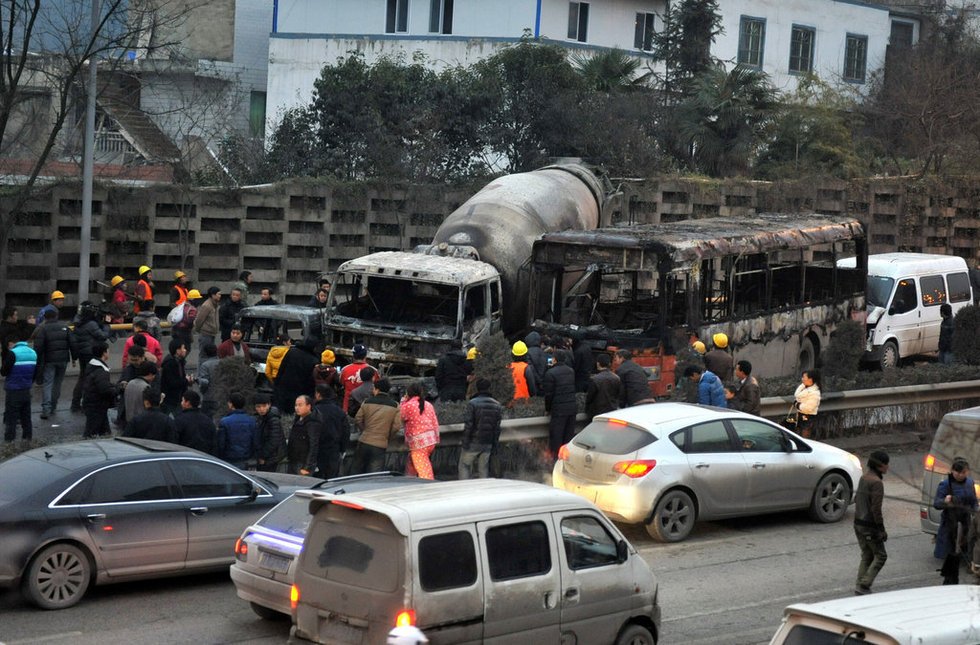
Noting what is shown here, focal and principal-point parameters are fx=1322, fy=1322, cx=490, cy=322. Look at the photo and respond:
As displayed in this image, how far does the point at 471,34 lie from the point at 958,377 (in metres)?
24.9

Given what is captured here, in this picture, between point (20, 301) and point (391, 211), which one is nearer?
point (20, 301)

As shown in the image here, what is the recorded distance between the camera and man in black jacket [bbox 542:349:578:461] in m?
15.8

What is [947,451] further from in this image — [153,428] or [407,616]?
[153,428]

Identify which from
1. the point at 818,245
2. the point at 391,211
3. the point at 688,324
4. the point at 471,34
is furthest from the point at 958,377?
the point at 471,34

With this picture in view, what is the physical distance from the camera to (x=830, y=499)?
15.2 meters

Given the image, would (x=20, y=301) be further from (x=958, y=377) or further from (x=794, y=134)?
(x=794, y=134)

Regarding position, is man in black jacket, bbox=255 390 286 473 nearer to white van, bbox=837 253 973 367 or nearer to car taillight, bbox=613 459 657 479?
car taillight, bbox=613 459 657 479

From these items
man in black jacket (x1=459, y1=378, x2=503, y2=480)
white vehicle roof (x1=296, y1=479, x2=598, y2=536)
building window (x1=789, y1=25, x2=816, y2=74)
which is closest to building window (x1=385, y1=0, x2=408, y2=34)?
building window (x1=789, y1=25, x2=816, y2=74)

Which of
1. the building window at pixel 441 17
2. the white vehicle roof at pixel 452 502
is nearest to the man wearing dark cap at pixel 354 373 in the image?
the white vehicle roof at pixel 452 502

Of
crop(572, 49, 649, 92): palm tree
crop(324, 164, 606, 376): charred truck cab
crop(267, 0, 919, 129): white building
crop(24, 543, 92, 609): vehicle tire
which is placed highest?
crop(267, 0, 919, 129): white building

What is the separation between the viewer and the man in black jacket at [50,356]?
18281 mm

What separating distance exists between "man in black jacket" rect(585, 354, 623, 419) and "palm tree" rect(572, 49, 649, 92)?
76.0 feet

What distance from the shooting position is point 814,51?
48.8m

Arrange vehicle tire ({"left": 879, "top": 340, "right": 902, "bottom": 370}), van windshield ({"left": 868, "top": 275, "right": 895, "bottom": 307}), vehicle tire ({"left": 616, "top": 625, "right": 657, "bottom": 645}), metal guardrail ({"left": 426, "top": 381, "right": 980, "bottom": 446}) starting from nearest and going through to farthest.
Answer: vehicle tire ({"left": 616, "top": 625, "right": 657, "bottom": 645}), metal guardrail ({"left": 426, "top": 381, "right": 980, "bottom": 446}), vehicle tire ({"left": 879, "top": 340, "right": 902, "bottom": 370}), van windshield ({"left": 868, "top": 275, "right": 895, "bottom": 307})
